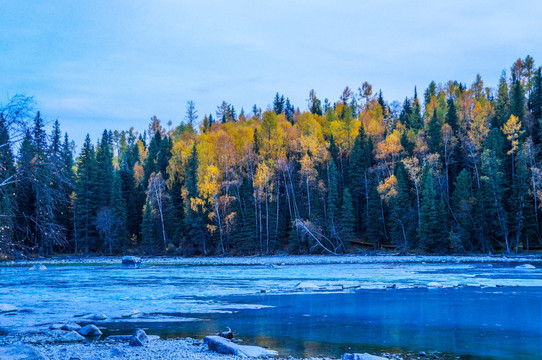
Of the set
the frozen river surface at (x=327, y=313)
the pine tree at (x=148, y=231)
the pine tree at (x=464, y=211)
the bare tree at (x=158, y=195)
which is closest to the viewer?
the frozen river surface at (x=327, y=313)

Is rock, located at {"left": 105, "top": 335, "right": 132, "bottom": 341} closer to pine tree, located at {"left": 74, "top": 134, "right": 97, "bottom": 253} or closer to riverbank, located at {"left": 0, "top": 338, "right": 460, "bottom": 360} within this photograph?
riverbank, located at {"left": 0, "top": 338, "right": 460, "bottom": 360}

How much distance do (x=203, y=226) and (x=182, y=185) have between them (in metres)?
10.4

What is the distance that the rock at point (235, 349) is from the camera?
34.4 ft

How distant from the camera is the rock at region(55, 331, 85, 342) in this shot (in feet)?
40.2

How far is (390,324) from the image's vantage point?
1401 centimetres

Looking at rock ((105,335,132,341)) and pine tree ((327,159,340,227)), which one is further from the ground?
pine tree ((327,159,340,227))

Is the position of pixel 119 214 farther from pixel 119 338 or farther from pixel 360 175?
pixel 119 338

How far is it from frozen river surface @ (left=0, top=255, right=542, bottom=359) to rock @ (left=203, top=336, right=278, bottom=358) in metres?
0.49

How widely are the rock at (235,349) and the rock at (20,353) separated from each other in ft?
11.2

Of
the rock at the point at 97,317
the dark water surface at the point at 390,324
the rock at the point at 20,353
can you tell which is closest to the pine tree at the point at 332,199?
the dark water surface at the point at 390,324

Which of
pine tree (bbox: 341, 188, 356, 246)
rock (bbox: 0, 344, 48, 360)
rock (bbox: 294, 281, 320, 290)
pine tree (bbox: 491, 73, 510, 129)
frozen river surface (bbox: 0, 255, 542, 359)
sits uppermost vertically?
pine tree (bbox: 491, 73, 510, 129)

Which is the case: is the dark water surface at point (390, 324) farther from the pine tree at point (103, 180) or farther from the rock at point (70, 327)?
the pine tree at point (103, 180)

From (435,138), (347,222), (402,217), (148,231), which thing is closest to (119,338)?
(402,217)

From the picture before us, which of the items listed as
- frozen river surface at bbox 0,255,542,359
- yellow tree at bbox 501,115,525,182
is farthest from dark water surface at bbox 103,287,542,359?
yellow tree at bbox 501,115,525,182
